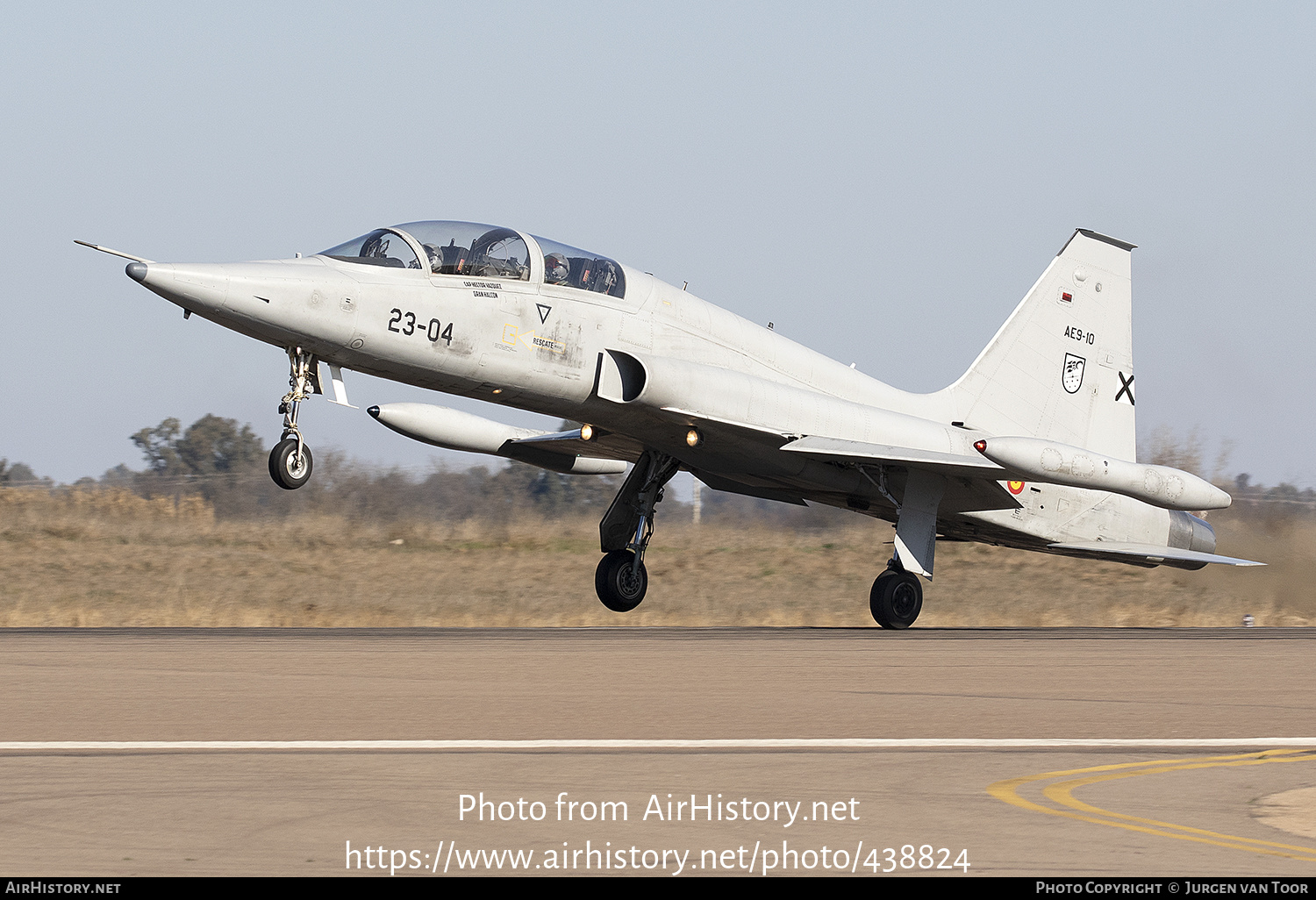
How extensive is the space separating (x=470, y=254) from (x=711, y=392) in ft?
10.7

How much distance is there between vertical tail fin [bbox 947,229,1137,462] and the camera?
20516mm

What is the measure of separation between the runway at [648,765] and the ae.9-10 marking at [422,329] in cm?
415

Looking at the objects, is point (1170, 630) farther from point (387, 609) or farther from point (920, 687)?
point (387, 609)

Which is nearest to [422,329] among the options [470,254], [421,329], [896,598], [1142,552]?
[421,329]

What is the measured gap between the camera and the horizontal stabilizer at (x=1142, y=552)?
20.0 meters

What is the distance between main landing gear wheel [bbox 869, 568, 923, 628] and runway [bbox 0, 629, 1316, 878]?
5.64 meters

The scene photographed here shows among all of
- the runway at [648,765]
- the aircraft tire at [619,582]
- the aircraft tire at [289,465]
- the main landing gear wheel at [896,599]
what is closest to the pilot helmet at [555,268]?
the aircraft tire at [289,465]

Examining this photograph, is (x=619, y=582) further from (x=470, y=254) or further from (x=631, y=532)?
(x=470, y=254)

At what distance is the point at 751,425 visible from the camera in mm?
16766

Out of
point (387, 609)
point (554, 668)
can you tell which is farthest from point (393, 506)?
point (554, 668)

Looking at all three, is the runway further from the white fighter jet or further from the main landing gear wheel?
the main landing gear wheel

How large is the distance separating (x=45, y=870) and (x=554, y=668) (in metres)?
6.67

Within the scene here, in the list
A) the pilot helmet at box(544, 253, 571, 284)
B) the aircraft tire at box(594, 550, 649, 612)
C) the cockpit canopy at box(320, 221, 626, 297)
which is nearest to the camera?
the cockpit canopy at box(320, 221, 626, 297)

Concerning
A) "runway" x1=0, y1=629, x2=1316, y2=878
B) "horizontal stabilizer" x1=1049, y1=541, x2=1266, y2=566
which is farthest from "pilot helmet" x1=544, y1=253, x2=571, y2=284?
"horizontal stabilizer" x1=1049, y1=541, x2=1266, y2=566
